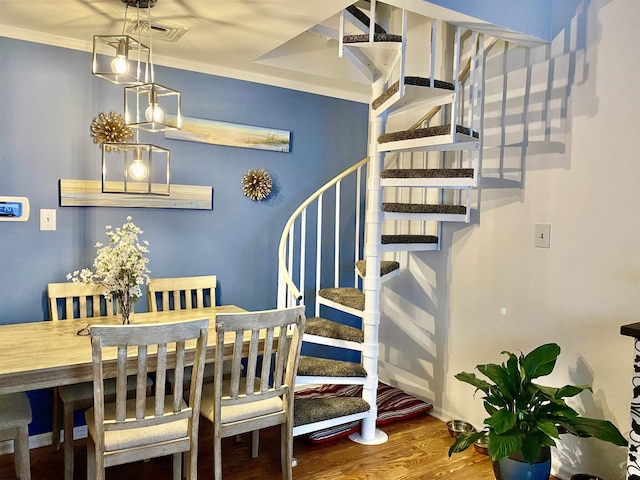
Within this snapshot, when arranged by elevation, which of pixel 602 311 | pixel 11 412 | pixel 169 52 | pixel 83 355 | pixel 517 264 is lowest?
pixel 11 412

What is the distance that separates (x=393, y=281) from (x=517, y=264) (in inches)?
44.3

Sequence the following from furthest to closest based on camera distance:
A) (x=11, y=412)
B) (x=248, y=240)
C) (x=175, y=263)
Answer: (x=248, y=240)
(x=175, y=263)
(x=11, y=412)

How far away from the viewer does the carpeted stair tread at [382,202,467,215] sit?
113 inches

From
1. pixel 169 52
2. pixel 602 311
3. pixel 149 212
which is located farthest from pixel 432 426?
pixel 169 52

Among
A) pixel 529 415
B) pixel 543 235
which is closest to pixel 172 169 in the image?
pixel 543 235

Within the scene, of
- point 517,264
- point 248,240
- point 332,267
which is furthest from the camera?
point 332,267

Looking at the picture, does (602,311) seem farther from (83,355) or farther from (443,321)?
(83,355)

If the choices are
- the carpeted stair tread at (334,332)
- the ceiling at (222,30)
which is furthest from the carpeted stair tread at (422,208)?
the ceiling at (222,30)

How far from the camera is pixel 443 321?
3324 millimetres

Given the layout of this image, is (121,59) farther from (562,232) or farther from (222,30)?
(562,232)

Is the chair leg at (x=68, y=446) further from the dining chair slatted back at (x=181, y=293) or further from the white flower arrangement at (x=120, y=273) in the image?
the dining chair slatted back at (x=181, y=293)

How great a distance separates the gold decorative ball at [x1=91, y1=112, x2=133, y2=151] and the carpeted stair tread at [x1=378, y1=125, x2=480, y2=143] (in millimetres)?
1581

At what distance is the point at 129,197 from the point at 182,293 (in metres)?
0.72

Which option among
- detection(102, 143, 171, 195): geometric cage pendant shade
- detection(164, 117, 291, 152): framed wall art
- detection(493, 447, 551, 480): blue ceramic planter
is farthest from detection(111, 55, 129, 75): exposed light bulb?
detection(493, 447, 551, 480): blue ceramic planter
